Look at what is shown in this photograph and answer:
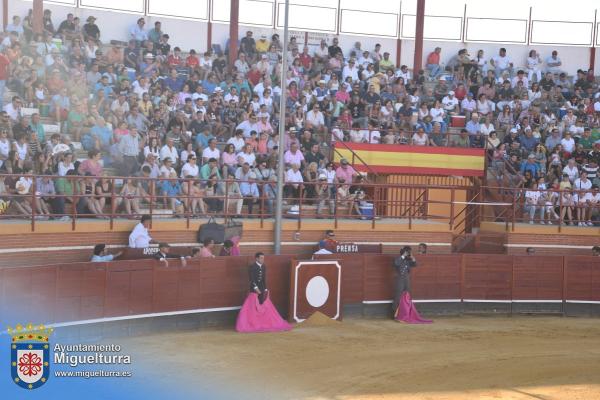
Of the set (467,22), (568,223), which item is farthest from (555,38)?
(568,223)

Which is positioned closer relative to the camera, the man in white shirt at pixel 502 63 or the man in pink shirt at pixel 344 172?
the man in pink shirt at pixel 344 172

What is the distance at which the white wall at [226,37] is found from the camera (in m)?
26.3

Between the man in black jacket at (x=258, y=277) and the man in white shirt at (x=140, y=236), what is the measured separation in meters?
1.93

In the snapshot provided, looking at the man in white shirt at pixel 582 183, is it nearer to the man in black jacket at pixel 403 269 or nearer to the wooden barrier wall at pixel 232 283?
the wooden barrier wall at pixel 232 283

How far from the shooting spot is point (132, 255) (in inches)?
684

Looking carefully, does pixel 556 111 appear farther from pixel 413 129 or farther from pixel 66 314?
pixel 66 314

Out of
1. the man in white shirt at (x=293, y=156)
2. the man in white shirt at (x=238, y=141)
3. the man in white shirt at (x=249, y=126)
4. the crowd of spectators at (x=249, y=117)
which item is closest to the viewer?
the crowd of spectators at (x=249, y=117)

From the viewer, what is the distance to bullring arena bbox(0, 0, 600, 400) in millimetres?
15117

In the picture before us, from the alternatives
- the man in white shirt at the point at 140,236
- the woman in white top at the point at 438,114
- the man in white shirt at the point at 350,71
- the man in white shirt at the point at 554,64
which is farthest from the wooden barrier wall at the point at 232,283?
the man in white shirt at the point at 554,64

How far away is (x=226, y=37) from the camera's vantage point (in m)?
28.6

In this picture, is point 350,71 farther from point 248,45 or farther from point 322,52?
point 248,45

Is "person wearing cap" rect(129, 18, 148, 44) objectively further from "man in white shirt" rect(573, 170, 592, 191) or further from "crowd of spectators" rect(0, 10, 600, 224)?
"man in white shirt" rect(573, 170, 592, 191)

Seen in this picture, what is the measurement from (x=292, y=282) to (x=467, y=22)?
54.6ft

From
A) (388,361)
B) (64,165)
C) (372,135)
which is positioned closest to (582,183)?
(372,135)
